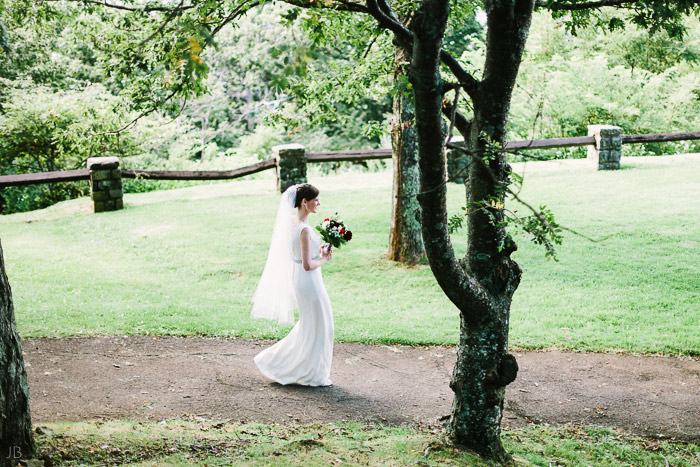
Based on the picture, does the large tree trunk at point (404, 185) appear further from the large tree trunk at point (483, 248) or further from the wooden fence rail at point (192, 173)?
the wooden fence rail at point (192, 173)

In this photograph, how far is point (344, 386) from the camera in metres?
7.30

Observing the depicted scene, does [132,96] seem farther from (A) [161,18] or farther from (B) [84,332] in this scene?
(B) [84,332]

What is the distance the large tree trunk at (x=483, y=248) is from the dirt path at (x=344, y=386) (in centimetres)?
146

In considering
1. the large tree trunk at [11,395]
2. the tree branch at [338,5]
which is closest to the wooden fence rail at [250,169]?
the tree branch at [338,5]

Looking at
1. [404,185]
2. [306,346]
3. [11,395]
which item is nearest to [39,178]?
[404,185]

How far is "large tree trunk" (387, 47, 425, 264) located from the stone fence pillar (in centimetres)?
813

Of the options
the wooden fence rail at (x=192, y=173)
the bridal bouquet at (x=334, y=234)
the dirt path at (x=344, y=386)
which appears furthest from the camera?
the wooden fence rail at (x=192, y=173)

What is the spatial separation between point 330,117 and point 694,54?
22.5 m

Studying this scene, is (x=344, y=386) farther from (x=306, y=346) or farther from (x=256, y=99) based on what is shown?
(x=256, y=99)

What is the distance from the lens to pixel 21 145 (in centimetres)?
1912

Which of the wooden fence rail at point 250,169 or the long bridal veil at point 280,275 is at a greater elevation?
the wooden fence rail at point 250,169

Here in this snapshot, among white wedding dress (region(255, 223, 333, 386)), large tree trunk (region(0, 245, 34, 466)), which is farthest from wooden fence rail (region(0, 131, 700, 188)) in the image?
large tree trunk (region(0, 245, 34, 466))

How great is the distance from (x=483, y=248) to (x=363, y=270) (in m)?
7.07

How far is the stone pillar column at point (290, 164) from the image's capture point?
17.0 m
